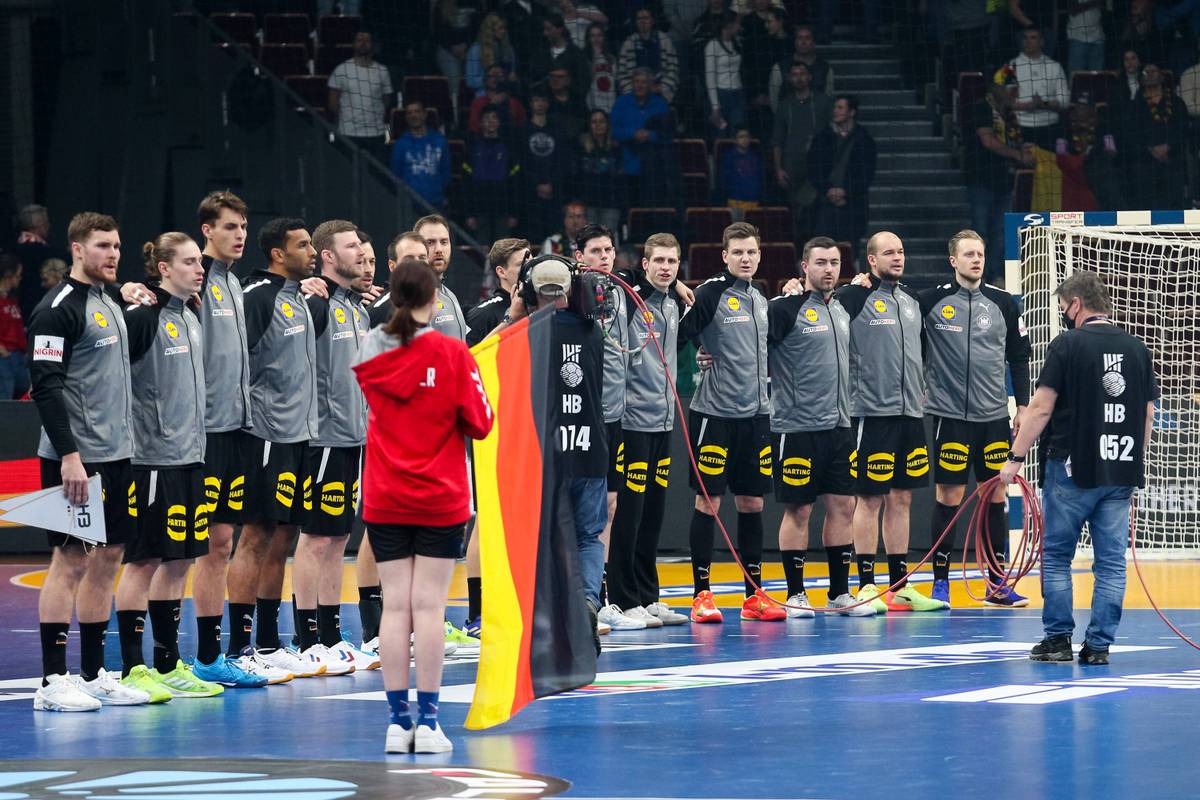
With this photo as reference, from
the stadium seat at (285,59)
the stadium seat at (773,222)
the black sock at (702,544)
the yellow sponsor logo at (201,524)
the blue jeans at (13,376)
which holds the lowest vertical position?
the black sock at (702,544)

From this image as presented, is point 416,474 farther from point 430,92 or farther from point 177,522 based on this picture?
point 430,92

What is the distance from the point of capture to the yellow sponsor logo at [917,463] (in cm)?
1200

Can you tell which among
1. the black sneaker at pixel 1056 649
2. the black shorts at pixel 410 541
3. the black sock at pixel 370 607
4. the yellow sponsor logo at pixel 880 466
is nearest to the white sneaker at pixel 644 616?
the yellow sponsor logo at pixel 880 466

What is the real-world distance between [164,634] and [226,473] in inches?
33.9

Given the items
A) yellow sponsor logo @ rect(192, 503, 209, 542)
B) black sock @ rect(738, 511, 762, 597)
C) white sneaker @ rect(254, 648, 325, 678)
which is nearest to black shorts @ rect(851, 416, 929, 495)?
black sock @ rect(738, 511, 762, 597)

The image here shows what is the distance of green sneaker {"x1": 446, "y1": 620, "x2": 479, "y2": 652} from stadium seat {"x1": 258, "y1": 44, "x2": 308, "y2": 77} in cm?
1125

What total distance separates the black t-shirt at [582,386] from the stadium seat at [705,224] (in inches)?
366

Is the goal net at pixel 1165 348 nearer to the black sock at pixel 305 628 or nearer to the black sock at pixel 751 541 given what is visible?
the black sock at pixel 751 541

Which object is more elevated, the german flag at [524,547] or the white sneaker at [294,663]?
the german flag at [524,547]

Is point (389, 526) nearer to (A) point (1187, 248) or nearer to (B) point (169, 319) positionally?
(B) point (169, 319)

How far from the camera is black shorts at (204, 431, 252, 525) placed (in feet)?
28.9

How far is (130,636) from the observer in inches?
326

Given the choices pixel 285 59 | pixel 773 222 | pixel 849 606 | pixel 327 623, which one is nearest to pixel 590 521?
pixel 327 623

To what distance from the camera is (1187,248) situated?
51.8ft
